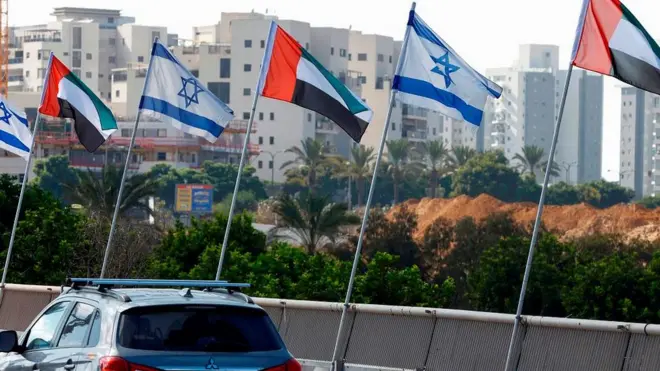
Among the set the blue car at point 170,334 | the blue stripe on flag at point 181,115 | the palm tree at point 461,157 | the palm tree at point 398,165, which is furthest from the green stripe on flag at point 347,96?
the palm tree at point 461,157

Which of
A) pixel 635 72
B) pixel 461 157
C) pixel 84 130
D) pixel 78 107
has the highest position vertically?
pixel 461 157

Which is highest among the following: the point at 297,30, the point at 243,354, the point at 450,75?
the point at 297,30

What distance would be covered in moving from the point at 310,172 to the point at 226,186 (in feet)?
45.2

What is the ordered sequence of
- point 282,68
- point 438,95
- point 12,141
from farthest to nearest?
point 12,141 < point 282,68 < point 438,95

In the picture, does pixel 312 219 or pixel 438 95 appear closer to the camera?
pixel 438 95

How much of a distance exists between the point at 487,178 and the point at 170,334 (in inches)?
6371

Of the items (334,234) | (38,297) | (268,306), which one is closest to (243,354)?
(268,306)

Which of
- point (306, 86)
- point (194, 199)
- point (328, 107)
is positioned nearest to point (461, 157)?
point (194, 199)

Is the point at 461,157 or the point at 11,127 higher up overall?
the point at 461,157

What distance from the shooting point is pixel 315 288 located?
168 ft

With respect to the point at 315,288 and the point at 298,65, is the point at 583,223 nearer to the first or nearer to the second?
the point at 315,288

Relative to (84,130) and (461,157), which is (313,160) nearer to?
(461,157)

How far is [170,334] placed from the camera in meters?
9.37

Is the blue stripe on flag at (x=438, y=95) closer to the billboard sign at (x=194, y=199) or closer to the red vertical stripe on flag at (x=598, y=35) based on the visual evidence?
the red vertical stripe on flag at (x=598, y=35)
